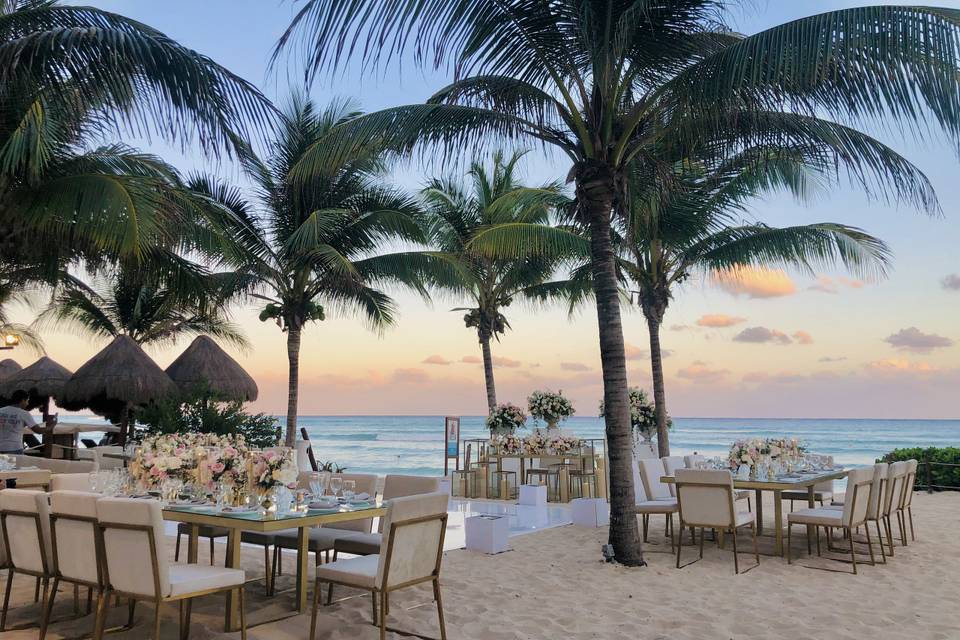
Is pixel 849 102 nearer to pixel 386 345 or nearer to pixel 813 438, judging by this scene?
pixel 386 345

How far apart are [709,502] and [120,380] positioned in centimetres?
1005

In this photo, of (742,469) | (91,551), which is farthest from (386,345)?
(91,551)

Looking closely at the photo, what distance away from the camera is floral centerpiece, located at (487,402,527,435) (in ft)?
44.6

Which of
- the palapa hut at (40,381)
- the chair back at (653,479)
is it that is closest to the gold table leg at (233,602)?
the chair back at (653,479)

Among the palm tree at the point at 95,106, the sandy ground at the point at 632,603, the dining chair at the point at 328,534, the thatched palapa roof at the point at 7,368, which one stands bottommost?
the sandy ground at the point at 632,603

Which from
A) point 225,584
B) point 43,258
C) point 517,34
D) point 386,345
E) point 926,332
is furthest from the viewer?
point 386,345

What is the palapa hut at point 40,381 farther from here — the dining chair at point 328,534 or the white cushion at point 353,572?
the white cushion at point 353,572

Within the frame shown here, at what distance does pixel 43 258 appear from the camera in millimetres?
7887

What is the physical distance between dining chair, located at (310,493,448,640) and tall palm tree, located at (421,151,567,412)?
33.7 ft

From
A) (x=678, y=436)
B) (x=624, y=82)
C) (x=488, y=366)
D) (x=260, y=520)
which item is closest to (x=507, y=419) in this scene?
(x=488, y=366)

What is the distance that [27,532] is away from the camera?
4.40 meters

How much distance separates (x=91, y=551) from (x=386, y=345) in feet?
108

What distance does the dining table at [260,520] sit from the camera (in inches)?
161

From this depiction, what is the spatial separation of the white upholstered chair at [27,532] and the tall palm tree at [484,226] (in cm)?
1045
